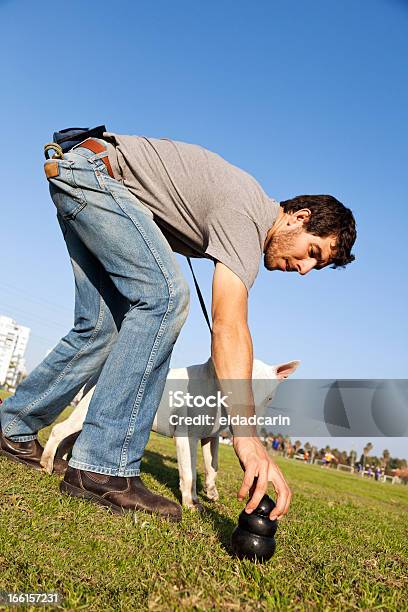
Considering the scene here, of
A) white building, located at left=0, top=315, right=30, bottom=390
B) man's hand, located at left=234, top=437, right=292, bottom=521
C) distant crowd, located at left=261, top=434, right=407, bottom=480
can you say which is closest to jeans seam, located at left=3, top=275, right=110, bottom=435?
man's hand, located at left=234, top=437, right=292, bottom=521

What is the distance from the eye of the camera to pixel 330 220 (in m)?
3.49

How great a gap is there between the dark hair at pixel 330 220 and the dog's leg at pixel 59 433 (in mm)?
2514

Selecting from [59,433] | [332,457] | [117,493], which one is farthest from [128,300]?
[332,457]

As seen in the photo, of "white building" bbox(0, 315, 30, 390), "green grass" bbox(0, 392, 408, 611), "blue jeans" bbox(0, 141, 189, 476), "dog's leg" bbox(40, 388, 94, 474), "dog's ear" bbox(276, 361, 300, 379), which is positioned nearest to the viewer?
"green grass" bbox(0, 392, 408, 611)

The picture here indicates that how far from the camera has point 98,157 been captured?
354 centimetres

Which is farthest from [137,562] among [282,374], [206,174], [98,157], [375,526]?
[282,374]

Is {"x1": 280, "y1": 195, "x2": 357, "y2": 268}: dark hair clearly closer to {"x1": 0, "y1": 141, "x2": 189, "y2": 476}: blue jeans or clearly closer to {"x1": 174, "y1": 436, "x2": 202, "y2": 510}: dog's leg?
{"x1": 0, "y1": 141, "x2": 189, "y2": 476}: blue jeans

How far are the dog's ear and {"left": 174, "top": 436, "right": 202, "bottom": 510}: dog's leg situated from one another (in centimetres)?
153

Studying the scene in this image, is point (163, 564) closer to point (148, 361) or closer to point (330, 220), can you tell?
point (148, 361)

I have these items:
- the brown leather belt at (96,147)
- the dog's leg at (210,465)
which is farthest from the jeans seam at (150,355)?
the dog's leg at (210,465)

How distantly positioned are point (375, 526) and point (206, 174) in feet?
12.9

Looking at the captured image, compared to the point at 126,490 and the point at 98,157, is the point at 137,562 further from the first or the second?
the point at 98,157

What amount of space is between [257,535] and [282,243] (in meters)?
1.92

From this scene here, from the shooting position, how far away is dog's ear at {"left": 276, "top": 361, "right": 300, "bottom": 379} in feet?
19.7
